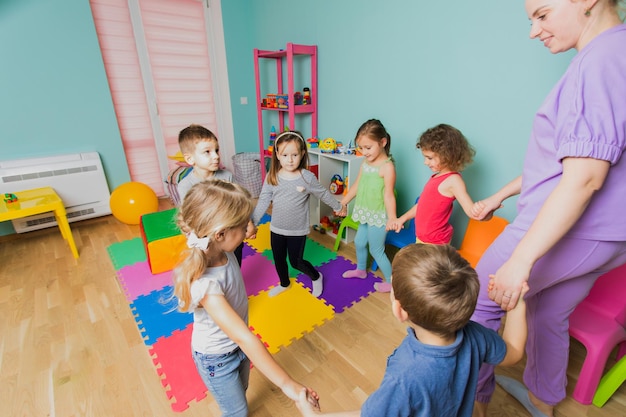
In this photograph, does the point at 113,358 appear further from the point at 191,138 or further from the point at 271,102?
the point at 271,102

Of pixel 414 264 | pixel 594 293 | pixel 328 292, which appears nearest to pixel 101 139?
pixel 328 292

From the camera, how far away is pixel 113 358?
1761 millimetres

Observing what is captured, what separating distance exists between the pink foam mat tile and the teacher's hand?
1.41 meters

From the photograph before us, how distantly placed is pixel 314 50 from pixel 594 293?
9.50 ft

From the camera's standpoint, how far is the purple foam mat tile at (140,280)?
232cm

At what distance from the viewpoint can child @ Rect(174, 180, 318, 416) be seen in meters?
0.92

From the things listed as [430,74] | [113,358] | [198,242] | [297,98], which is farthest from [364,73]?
[113,358]

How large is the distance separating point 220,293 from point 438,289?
0.63m

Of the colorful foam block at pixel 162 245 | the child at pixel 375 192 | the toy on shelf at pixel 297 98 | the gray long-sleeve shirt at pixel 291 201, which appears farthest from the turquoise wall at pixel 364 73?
the colorful foam block at pixel 162 245

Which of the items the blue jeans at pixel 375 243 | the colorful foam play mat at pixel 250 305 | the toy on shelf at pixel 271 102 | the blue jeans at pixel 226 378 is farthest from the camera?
the toy on shelf at pixel 271 102

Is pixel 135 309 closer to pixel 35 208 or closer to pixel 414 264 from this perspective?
pixel 35 208

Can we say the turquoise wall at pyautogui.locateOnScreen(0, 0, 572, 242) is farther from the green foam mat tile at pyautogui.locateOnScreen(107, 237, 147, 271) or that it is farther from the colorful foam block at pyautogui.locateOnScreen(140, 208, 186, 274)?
the colorful foam block at pyautogui.locateOnScreen(140, 208, 186, 274)

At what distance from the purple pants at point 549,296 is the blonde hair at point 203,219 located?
852mm

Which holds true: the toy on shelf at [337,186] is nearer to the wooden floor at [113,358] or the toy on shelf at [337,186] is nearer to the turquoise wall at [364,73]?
the turquoise wall at [364,73]
